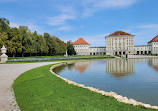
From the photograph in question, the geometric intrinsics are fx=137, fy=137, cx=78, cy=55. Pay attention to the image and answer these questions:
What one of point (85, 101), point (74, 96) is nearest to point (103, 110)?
point (85, 101)

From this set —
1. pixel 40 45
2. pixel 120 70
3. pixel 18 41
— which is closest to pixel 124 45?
pixel 40 45

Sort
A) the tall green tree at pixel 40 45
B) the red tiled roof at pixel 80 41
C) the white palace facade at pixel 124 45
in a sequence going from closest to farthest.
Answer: the tall green tree at pixel 40 45 → the white palace facade at pixel 124 45 → the red tiled roof at pixel 80 41

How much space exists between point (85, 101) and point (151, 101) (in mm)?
2846

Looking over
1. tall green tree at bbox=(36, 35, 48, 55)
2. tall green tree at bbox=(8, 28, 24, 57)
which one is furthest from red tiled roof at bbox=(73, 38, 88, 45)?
tall green tree at bbox=(8, 28, 24, 57)

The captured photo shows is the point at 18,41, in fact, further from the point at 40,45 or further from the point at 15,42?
the point at 40,45

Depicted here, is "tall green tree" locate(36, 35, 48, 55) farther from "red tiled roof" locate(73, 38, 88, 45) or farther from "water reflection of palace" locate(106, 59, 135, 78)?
"red tiled roof" locate(73, 38, 88, 45)

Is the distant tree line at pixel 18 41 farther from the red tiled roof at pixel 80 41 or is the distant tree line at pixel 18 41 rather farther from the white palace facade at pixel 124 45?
the white palace facade at pixel 124 45

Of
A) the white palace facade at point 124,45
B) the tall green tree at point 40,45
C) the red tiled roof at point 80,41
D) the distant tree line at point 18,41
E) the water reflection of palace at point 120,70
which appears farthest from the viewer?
the red tiled roof at point 80,41

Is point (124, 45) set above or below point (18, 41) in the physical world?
above

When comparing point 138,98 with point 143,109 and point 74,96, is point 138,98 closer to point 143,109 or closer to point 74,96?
point 143,109

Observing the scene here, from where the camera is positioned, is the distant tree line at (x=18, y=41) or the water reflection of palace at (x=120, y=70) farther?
the distant tree line at (x=18, y=41)

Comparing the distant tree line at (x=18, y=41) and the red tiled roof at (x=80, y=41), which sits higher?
the red tiled roof at (x=80, y=41)

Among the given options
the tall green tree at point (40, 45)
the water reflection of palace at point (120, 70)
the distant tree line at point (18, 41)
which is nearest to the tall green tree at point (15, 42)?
the distant tree line at point (18, 41)

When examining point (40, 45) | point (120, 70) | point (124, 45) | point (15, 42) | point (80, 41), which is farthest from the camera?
point (80, 41)
